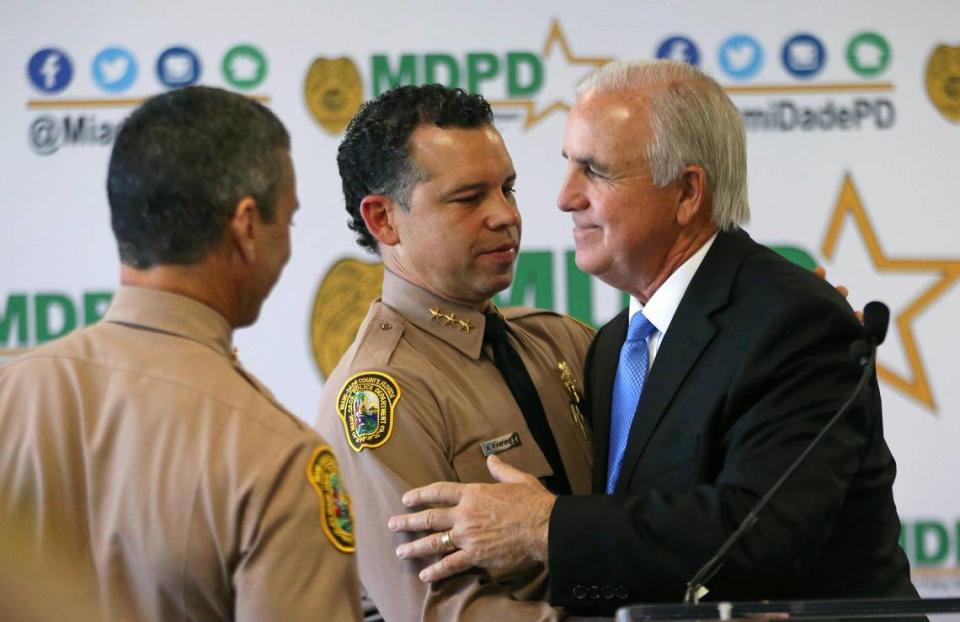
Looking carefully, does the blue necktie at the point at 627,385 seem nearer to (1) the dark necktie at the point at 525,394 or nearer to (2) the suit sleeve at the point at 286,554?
(1) the dark necktie at the point at 525,394

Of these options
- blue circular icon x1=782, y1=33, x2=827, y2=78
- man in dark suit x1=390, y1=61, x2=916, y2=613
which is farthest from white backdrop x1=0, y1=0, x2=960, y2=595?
man in dark suit x1=390, y1=61, x2=916, y2=613

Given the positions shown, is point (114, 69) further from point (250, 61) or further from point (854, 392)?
point (854, 392)

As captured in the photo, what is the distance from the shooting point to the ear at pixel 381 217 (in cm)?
274

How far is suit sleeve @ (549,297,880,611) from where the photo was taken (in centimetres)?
220

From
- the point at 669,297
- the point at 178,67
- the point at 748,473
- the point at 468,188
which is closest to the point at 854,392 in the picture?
the point at 748,473

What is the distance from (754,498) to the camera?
7.19ft

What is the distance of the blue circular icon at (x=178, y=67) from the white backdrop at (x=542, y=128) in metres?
0.01

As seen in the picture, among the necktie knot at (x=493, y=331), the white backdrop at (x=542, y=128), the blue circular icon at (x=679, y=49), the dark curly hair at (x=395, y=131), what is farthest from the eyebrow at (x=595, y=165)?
the blue circular icon at (x=679, y=49)

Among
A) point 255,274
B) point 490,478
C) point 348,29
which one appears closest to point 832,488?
point 490,478

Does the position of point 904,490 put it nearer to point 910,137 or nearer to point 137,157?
point 910,137

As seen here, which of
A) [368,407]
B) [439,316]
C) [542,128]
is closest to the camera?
[368,407]

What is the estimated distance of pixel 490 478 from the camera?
8.26 feet

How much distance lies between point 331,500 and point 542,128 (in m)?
2.53

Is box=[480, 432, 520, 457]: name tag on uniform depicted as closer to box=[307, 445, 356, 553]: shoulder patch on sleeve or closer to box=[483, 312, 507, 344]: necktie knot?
box=[483, 312, 507, 344]: necktie knot
